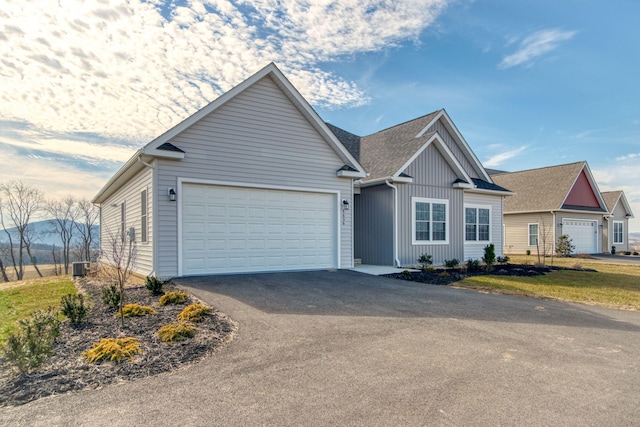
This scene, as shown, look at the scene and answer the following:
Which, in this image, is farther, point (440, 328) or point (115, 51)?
point (115, 51)

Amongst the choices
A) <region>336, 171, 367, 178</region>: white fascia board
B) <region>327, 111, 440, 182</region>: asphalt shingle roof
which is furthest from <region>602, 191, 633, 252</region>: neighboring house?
<region>336, 171, 367, 178</region>: white fascia board

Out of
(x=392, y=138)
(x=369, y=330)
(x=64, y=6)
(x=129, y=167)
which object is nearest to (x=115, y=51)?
(x=64, y=6)

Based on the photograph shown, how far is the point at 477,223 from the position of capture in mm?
17641

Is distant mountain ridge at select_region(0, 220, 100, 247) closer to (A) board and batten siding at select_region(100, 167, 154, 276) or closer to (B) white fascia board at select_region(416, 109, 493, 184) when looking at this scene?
(A) board and batten siding at select_region(100, 167, 154, 276)

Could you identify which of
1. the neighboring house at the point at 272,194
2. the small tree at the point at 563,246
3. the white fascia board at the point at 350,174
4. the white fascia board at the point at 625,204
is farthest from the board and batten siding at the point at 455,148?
the white fascia board at the point at 625,204

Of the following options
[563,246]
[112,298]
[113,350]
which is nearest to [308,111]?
[112,298]

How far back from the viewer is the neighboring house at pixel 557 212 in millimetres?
25188

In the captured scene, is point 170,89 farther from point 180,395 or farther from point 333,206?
point 180,395

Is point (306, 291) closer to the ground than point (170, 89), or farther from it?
closer to the ground

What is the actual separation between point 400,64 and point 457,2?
149 inches

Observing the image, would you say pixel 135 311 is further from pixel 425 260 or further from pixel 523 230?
pixel 523 230

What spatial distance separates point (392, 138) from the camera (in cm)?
1809

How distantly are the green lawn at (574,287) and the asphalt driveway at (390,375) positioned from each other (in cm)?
179

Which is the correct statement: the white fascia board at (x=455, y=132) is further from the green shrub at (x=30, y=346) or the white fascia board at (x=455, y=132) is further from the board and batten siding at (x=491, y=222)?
the green shrub at (x=30, y=346)
